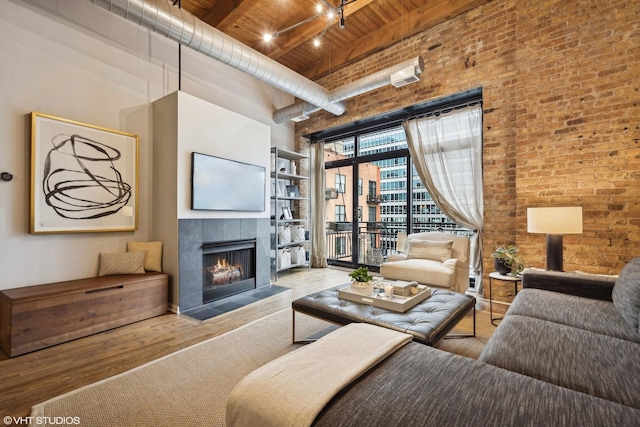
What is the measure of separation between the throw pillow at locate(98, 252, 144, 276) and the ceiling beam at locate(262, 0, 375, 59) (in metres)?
3.62

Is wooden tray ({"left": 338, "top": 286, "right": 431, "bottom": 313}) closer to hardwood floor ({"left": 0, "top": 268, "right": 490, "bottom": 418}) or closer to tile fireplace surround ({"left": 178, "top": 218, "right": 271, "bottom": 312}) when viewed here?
hardwood floor ({"left": 0, "top": 268, "right": 490, "bottom": 418})

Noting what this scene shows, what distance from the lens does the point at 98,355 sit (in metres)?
2.36

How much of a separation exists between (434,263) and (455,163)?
159 cm

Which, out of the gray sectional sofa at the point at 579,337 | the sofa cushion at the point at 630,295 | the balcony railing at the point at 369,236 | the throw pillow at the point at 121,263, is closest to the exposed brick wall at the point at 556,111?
the gray sectional sofa at the point at 579,337

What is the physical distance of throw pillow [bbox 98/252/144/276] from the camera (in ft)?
10.6

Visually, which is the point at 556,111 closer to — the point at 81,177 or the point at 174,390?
the point at 174,390

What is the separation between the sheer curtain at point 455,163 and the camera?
4090 mm

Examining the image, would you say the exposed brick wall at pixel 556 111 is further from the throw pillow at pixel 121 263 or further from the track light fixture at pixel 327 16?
the throw pillow at pixel 121 263

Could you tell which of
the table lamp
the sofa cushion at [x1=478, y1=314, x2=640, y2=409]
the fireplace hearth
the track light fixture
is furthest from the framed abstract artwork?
the table lamp

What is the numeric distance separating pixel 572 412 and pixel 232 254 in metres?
3.74

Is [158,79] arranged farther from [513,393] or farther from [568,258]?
[568,258]

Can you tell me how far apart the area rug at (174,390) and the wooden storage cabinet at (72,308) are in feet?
3.23

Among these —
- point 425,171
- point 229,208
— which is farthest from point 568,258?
point 229,208

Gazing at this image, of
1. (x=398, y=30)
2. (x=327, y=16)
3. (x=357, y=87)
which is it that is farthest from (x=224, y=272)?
(x=398, y=30)
